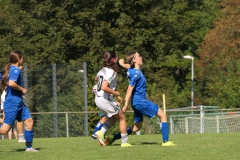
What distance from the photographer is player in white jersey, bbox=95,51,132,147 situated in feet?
43.7

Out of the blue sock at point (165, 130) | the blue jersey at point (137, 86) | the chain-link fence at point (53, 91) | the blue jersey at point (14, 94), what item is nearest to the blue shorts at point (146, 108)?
the blue jersey at point (137, 86)

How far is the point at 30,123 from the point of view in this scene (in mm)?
12719

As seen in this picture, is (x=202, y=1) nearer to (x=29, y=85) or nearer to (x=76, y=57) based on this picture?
(x=76, y=57)

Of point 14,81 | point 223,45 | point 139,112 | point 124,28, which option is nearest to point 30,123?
point 14,81

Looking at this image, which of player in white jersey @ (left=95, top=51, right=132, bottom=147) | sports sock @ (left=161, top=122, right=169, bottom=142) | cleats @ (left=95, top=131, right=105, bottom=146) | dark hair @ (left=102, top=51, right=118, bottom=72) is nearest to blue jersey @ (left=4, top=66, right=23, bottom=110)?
player in white jersey @ (left=95, top=51, right=132, bottom=147)

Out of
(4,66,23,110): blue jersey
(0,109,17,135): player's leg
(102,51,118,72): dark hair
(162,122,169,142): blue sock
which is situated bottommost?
(162,122,169,142): blue sock

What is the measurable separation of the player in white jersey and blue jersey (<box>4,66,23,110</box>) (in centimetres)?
155

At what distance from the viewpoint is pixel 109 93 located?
43.7 ft

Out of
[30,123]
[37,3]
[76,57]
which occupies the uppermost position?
[37,3]

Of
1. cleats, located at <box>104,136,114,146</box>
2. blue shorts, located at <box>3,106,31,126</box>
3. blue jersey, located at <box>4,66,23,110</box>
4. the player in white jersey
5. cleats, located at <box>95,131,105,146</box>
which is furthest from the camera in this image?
cleats, located at <box>104,136,114,146</box>

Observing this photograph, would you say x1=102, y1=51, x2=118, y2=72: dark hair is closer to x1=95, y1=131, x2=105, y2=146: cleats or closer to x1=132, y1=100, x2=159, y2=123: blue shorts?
x1=132, y1=100, x2=159, y2=123: blue shorts

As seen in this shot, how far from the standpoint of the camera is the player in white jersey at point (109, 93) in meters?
13.3

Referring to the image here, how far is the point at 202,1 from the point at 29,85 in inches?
1695

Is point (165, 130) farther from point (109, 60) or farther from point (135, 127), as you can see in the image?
point (109, 60)
